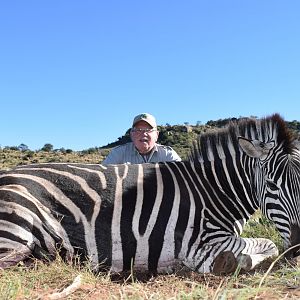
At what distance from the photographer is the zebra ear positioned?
380 cm

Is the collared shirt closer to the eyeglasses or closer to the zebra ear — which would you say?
the eyeglasses

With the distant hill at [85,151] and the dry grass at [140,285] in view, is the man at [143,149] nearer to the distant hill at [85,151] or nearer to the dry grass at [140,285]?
the dry grass at [140,285]

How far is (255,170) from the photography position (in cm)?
391

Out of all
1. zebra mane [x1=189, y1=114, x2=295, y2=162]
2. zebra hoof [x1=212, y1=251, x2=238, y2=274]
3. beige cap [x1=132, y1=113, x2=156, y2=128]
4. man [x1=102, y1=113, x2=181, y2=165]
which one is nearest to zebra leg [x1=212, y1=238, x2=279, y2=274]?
zebra hoof [x1=212, y1=251, x2=238, y2=274]

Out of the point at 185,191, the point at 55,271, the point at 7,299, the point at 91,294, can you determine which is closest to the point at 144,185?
the point at 185,191

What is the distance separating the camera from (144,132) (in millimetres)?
5605

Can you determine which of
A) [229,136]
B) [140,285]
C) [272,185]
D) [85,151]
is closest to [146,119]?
[229,136]

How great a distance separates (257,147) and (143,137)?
203 cm

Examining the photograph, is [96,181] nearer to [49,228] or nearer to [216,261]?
[49,228]

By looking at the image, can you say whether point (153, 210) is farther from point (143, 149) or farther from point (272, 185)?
point (143, 149)

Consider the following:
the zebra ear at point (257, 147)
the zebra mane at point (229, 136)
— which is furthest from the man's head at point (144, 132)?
the zebra ear at point (257, 147)

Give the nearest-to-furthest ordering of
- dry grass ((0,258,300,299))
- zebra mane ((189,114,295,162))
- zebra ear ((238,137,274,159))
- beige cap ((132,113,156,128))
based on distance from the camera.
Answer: dry grass ((0,258,300,299)) < zebra ear ((238,137,274,159)) < zebra mane ((189,114,295,162)) < beige cap ((132,113,156,128))

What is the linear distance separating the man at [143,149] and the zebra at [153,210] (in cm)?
156

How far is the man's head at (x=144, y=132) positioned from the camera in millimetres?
5602
